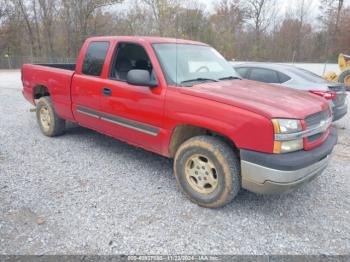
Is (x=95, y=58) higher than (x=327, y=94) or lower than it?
higher

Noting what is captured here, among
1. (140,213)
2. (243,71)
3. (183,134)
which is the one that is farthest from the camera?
(243,71)

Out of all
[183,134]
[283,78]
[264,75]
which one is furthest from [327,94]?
[183,134]

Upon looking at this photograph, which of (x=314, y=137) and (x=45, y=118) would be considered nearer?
(x=314, y=137)

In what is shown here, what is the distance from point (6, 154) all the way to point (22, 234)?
2496 millimetres

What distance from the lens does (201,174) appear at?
3.47 meters

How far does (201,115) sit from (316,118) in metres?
1.25

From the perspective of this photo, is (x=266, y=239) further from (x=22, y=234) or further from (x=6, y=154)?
(x=6, y=154)

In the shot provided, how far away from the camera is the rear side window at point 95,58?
4.61 m

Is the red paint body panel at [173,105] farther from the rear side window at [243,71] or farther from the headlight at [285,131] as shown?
the rear side window at [243,71]

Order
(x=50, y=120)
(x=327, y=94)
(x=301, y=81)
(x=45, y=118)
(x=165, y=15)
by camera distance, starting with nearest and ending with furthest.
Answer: (x=50, y=120) → (x=45, y=118) → (x=327, y=94) → (x=301, y=81) → (x=165, y=15)

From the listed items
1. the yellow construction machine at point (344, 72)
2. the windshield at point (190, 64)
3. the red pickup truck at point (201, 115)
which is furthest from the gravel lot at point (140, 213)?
the yellow construction machine at point (344, 72)

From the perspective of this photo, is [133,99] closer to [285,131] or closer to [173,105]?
[173,105]

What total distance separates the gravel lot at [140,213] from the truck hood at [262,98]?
1.18 meters

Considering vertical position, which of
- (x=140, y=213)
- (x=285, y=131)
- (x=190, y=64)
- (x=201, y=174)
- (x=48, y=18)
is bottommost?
(x=140, y=213)
